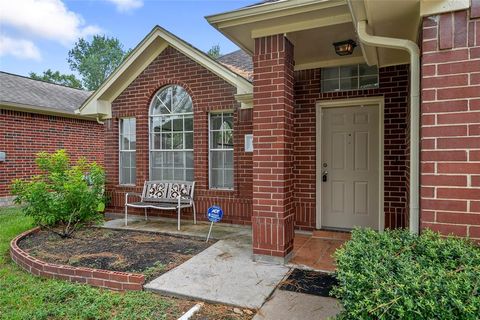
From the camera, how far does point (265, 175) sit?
4070 millimetres

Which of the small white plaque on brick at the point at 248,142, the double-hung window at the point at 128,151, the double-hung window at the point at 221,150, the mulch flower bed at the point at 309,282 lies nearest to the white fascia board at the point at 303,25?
the small white plaque on brick at the point at 248,142

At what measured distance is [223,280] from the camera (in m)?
3.51

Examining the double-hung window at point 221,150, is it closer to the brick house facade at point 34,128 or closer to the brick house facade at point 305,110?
the brick house facade at point 305,110

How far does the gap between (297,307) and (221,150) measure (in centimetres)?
401

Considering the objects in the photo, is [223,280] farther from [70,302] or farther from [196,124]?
[196,124]

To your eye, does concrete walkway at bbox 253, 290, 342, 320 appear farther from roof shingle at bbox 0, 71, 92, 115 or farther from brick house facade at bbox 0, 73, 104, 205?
roof shingle at bbox 0, 71, 92, 115

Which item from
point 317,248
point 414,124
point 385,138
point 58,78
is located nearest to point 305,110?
point 385,138

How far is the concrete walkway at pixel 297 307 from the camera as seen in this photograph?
109 inches

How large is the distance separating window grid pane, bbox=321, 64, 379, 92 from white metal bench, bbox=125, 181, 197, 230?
129 inches

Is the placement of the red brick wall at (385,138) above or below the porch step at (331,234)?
above

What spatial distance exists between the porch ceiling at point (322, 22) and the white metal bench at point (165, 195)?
125 inches

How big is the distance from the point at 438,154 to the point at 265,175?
2099 millimetres

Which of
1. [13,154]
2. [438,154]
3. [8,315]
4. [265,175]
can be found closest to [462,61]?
[438,154]

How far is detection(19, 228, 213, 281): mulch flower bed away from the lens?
4043mm
